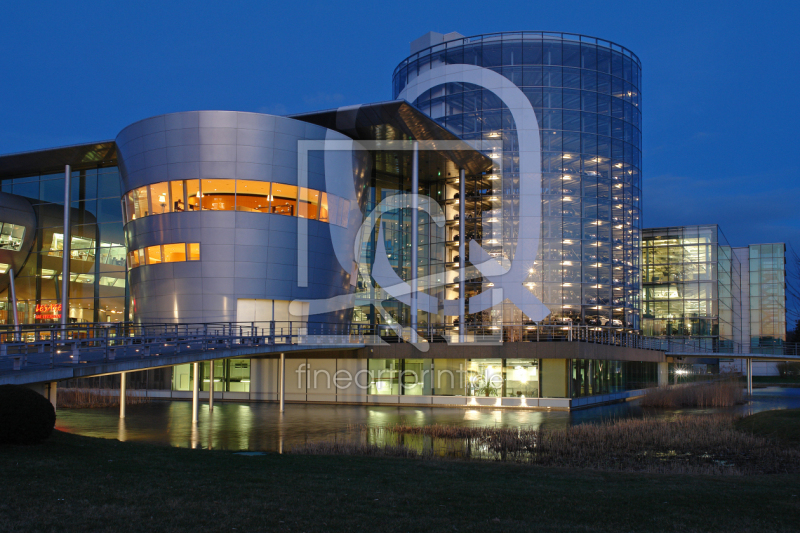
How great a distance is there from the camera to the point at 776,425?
23.1 m

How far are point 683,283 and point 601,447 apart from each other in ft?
184

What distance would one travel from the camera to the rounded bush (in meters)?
13.6

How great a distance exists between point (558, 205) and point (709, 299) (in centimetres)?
2522

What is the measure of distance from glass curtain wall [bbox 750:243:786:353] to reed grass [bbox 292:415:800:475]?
82342mm

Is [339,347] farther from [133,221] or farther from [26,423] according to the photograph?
[26,423]

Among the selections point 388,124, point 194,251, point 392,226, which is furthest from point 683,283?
point 194,251

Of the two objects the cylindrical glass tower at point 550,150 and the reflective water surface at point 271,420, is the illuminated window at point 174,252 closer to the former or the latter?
the reflective water surface at point 271,420

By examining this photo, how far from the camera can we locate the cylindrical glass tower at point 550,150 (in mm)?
53219

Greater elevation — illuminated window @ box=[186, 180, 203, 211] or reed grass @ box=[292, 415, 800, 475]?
illuminated window @ box=[186, 180, 203, 211]

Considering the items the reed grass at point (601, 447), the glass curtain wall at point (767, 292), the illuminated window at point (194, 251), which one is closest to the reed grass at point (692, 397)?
the reed grass at point (601, 447)

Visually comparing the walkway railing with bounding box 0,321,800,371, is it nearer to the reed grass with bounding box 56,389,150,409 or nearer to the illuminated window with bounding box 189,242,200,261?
the reed grass with bounding box 56,389,150,409

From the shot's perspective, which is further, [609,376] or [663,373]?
[663,373]

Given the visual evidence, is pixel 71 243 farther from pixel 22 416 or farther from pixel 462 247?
pixel 22 416

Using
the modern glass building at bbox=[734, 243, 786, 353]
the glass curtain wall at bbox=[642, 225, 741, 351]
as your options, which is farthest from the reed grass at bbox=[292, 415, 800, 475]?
the modern glass building at bbox=[734, 243, 786, 353]
